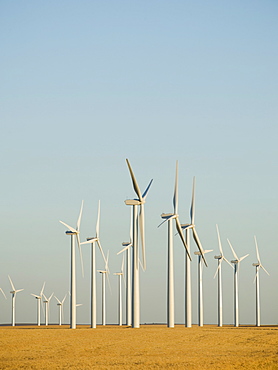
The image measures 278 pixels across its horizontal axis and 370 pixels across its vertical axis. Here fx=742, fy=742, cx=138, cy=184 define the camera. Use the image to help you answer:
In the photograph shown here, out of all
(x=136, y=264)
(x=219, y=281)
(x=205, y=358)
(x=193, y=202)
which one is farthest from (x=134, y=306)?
(x=219, y=281)

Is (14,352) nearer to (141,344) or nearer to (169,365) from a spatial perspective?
(141,344)

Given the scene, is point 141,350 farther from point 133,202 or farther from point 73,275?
point 73,275

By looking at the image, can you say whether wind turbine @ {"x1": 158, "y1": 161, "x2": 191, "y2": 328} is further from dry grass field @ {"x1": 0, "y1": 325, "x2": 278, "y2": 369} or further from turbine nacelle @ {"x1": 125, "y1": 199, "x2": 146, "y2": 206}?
dry grass field @ {"x1": 0, "y1": 325, "x2": 278, "y2": 369}

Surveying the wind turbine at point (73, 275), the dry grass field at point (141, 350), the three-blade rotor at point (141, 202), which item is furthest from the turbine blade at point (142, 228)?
the wind turbine at point (73, 275)

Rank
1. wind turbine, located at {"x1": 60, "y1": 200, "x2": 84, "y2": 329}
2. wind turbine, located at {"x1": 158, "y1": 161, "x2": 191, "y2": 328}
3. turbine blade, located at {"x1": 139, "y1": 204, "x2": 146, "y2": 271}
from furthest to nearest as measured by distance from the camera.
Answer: wind turbine, located at {"x1": 60, "y1": 200, "x2": 84, "y2": 329}, wind turbine, located at {"x1": 158, "y1": 161, "x2": 191, "y2": 328}, turbine blade, located at {"x1": 139, "y1": 204, "x2": 146, "y2": 271}

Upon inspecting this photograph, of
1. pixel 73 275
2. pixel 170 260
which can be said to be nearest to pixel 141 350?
pixel 170 260

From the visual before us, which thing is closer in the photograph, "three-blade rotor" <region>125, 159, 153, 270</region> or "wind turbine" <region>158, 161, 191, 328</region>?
"three-blade rotor" <region>125, 159, 153, 270</region>

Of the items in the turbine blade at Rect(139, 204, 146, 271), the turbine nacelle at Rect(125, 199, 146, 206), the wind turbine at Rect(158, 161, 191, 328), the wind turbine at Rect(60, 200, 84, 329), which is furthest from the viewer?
the wind turbine at Rect(60, 200, 84, 329)

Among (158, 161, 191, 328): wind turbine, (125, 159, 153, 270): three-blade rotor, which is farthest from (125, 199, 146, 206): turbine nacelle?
(158, 161, 191, 328): wind turbine

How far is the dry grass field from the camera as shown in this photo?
58.5 m

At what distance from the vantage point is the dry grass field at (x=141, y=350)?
2304 inches

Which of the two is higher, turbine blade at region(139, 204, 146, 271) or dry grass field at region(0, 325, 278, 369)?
turbine blade at region(139, 204, 146, 271)

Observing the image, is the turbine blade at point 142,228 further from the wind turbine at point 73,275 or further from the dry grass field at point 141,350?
the wind turbine at point 73,275

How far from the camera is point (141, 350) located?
223ft
